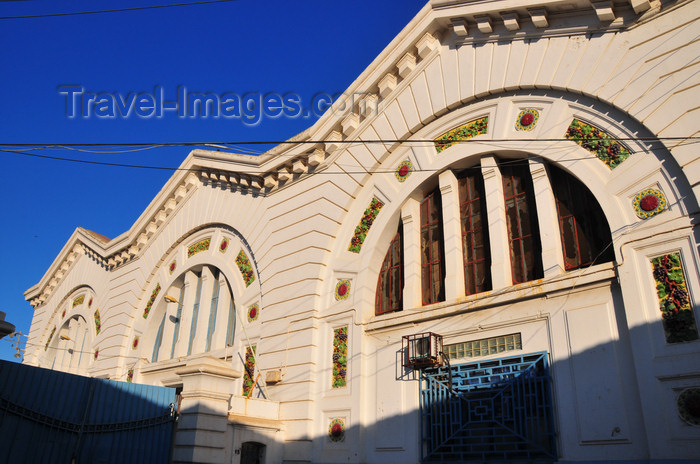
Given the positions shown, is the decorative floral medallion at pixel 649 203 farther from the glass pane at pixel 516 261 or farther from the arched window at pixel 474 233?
the arched window at pixel 474 233

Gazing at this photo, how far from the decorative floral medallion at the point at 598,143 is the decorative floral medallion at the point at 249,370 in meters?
9.18

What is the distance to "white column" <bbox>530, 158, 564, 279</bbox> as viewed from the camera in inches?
418

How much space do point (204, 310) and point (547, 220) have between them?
37.8 ft

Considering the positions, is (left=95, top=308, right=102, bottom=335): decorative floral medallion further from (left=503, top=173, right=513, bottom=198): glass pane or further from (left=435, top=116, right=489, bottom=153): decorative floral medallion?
(left=503, top=173, right=513, bottom=198): glass pane

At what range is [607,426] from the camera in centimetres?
900

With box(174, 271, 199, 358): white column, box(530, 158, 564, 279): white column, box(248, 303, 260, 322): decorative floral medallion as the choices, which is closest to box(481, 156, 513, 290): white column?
box(530, 158, 564, 279): white column

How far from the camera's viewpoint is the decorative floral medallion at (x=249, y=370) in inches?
582

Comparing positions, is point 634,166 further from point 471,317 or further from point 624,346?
point 471,317

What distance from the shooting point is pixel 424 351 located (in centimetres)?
1145

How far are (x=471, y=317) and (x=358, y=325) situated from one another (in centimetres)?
285

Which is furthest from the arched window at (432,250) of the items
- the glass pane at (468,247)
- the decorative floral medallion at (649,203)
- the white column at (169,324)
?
the white column at (169,324)

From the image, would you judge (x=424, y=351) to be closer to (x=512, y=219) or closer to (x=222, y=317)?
A: (x=512, y=219)

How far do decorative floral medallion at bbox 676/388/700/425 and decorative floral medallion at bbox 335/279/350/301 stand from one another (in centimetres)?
741

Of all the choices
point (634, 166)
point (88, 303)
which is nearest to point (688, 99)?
point (634, 166)
